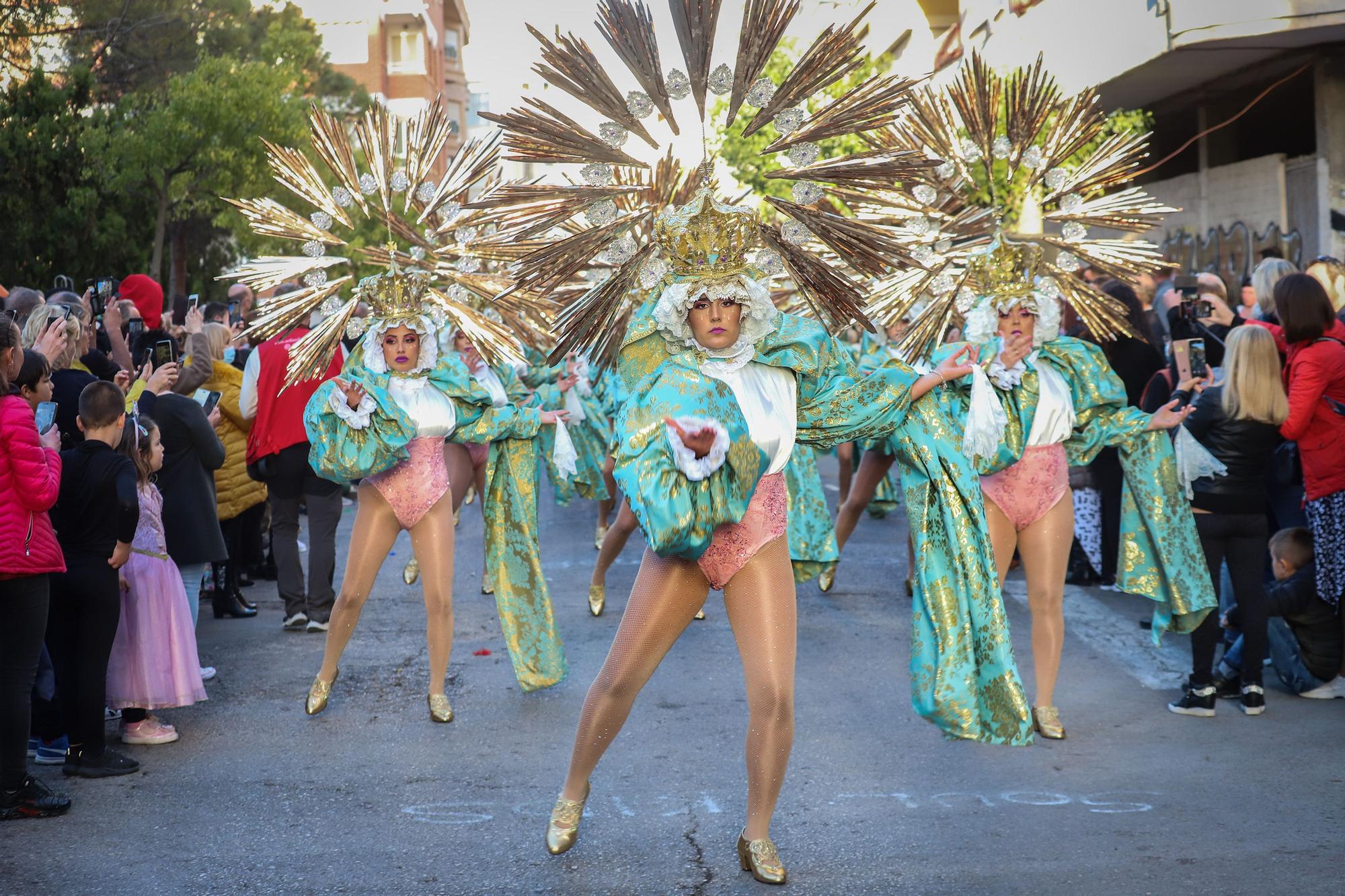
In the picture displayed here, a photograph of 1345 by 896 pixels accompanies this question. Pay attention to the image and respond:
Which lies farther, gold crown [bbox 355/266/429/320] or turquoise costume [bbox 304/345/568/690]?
gold crown [bbox 355/266/429/320]

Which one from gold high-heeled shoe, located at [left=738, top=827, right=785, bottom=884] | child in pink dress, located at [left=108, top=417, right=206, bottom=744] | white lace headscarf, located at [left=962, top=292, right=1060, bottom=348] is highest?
white lace headscarf, located at [left=962, top=292, right=1060, bottom=348]

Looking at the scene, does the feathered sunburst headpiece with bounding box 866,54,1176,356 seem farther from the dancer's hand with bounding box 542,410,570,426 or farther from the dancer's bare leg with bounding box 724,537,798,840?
the dancer's bare leg with bounding box 724,537,798,840

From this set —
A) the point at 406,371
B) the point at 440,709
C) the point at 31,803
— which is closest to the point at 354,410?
the point at 406,371

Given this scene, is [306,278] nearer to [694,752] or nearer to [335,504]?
[335,504]

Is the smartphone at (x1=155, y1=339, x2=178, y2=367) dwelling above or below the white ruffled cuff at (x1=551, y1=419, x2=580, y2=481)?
above

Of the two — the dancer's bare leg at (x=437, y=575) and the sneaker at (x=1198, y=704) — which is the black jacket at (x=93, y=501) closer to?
the dancer's bare leg at (x=437, y=575)

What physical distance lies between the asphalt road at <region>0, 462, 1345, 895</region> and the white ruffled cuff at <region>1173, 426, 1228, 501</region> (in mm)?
1070

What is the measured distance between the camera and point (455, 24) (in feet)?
238

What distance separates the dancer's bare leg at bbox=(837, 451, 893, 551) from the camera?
914 centimetres

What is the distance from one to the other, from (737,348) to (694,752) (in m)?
2.05

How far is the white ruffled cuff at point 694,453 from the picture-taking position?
163 inches

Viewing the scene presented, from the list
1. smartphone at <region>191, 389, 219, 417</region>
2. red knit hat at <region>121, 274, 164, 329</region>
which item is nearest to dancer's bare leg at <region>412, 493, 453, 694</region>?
smartphone at <region>191, 389, 219, 417</region>

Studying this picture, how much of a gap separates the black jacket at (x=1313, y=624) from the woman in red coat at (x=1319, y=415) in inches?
2.4

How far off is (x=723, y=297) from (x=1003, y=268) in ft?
7.09
